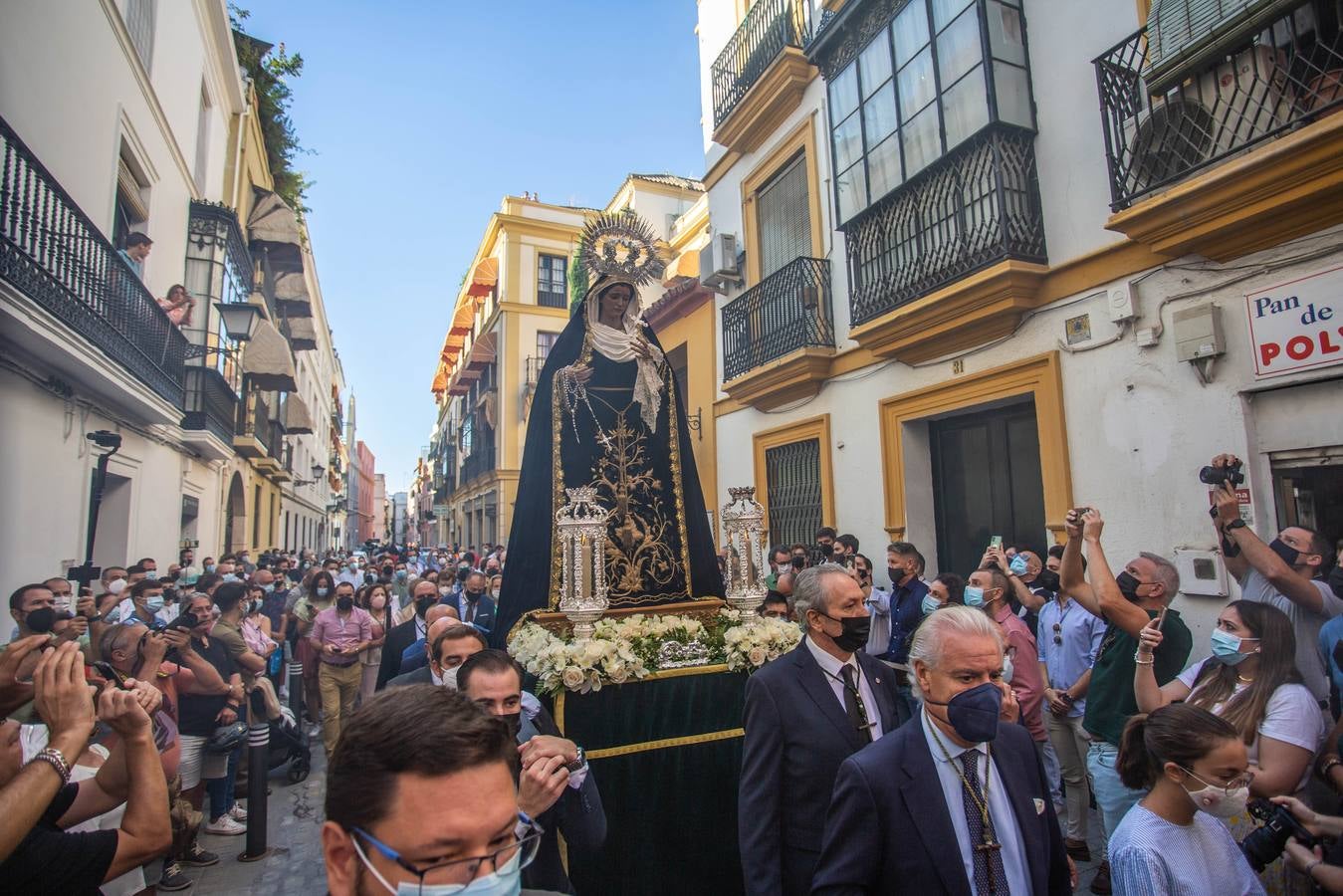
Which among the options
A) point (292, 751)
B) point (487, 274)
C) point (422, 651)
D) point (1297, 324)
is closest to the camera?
point (422, 651)

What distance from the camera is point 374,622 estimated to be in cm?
701

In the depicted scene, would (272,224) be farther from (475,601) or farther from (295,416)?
(475,601)

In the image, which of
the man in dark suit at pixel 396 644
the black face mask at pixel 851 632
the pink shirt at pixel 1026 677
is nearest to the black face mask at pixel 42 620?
the man in dark suit at pixel 396 644

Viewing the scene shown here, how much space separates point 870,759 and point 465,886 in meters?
1.12

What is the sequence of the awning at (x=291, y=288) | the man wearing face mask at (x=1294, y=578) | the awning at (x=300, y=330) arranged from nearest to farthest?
the man wearing face mask at (x=1294, y=578)
the awning at (x=291, y=288)
the awning at (x=300, y=330)

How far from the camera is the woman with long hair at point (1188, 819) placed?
2.03 m

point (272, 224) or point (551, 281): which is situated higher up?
point (551, 281)

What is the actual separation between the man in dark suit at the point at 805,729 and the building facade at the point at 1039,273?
387cm

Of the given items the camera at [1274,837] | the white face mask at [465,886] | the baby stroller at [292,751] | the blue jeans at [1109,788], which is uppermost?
the white face mask at [465,886]

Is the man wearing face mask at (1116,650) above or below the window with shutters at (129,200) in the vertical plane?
below

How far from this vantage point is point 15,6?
5.87 m

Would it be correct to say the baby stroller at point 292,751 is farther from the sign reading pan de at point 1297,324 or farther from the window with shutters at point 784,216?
the window with shutters at point 784,216

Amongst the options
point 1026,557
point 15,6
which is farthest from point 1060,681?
point 15,6

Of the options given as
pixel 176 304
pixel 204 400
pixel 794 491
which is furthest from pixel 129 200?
pixel 794 491
